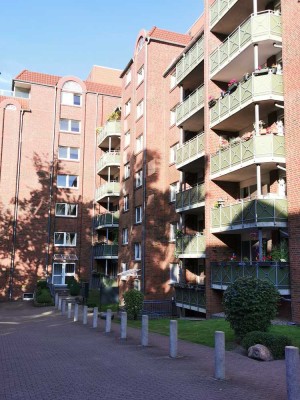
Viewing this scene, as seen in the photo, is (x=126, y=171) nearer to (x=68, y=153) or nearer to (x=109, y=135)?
(x=109, y=135)

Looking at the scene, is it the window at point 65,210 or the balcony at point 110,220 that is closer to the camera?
the balcony at point 110,220

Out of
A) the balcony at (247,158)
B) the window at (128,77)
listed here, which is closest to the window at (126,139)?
the window at (128,77)

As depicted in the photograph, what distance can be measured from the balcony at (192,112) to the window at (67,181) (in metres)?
16.7

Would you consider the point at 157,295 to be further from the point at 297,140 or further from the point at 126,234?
the point at 297,140

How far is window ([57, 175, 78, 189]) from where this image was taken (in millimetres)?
40500

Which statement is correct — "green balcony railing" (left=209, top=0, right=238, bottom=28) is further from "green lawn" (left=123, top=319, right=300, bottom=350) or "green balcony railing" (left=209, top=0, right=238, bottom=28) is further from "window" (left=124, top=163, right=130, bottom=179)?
"green lawn" (left=123, top=319, right=300, bottom=350)

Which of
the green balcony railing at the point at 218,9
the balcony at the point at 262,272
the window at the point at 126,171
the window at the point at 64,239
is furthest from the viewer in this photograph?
the window at the point at 64,239

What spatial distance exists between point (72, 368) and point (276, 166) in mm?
12162

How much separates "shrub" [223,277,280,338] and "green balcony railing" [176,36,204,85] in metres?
16.0

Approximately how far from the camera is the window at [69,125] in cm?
4136

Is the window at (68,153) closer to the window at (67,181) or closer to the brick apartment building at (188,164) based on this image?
the brick apartment building at (188,164)

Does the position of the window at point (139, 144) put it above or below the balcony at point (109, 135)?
below

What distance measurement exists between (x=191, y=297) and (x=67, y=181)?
71.1 feet

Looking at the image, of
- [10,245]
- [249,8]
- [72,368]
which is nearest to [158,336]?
[72,368]
